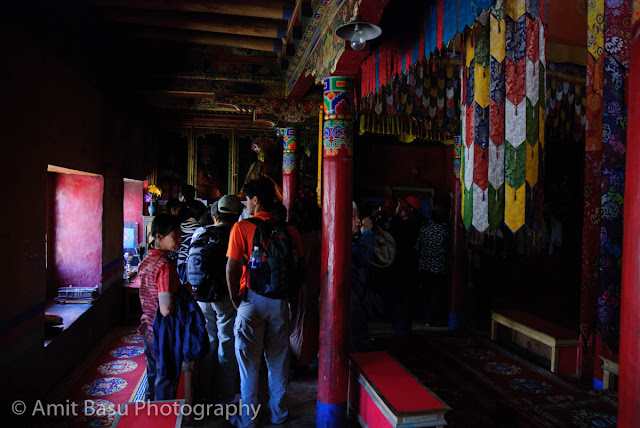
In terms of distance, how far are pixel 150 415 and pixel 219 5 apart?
369cm

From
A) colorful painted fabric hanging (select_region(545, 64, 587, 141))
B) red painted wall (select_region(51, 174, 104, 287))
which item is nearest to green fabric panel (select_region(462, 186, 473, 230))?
colorful painted fabric hanging (select_region(545, 64, 587, 141))

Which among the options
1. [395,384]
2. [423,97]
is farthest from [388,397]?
[423,97]

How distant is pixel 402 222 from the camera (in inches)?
243

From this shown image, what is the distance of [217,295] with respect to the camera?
3736mm

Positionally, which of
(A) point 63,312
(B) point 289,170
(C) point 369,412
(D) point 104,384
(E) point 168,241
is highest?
(B) point 289,170

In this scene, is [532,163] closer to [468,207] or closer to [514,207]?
[514,207]

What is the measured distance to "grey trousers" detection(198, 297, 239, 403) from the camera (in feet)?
12.6

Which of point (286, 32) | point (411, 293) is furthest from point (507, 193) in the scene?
point (411, 293)

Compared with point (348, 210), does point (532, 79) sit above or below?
above

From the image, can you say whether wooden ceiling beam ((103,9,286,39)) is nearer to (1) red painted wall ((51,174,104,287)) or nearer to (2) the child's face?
(1) red painted wall ((51,174,104,287))

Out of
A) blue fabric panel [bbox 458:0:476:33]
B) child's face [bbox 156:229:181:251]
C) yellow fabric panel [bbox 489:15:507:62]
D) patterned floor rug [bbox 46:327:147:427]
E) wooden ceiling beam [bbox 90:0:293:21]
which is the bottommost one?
patterned floor rug [bbox 46:327:147:427]

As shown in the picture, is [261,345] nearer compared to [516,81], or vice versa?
[516,81]

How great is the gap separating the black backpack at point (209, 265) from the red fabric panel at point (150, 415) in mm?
1319

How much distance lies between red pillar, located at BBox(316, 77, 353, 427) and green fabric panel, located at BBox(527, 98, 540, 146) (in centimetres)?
147
